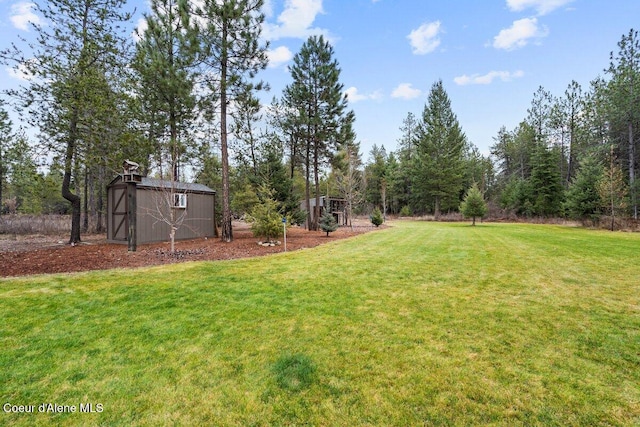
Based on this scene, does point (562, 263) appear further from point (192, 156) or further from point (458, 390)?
point (192, 156)

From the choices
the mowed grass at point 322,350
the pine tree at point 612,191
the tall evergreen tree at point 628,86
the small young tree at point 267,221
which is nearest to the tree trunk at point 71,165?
the small young tree at point 267,221

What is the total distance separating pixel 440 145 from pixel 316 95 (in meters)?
22.0

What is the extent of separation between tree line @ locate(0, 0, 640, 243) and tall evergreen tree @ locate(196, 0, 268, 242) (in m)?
0.04

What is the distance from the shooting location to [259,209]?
11508 millimetres

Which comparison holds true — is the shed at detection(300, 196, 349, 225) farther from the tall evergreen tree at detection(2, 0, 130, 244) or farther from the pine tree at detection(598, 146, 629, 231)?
the pine tree at detection(598, 146, 629, 231)

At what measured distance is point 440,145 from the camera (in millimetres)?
33594

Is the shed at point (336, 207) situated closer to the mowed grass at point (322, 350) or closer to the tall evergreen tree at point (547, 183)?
the mowed grass at point (322, 350)

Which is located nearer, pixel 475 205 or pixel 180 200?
pixel 180 200

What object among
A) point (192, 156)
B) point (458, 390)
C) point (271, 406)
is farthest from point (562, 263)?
point (192, 156)

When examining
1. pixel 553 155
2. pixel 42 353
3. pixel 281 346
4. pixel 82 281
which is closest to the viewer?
pixel 42 353

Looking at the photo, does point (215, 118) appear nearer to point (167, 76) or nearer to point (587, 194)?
point (167, 76)

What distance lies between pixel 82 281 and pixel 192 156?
12.4m

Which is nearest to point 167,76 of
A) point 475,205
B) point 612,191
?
point 475,205

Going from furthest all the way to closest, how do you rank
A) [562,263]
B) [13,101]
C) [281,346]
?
[13,101] < [562,263] < [281,346]
